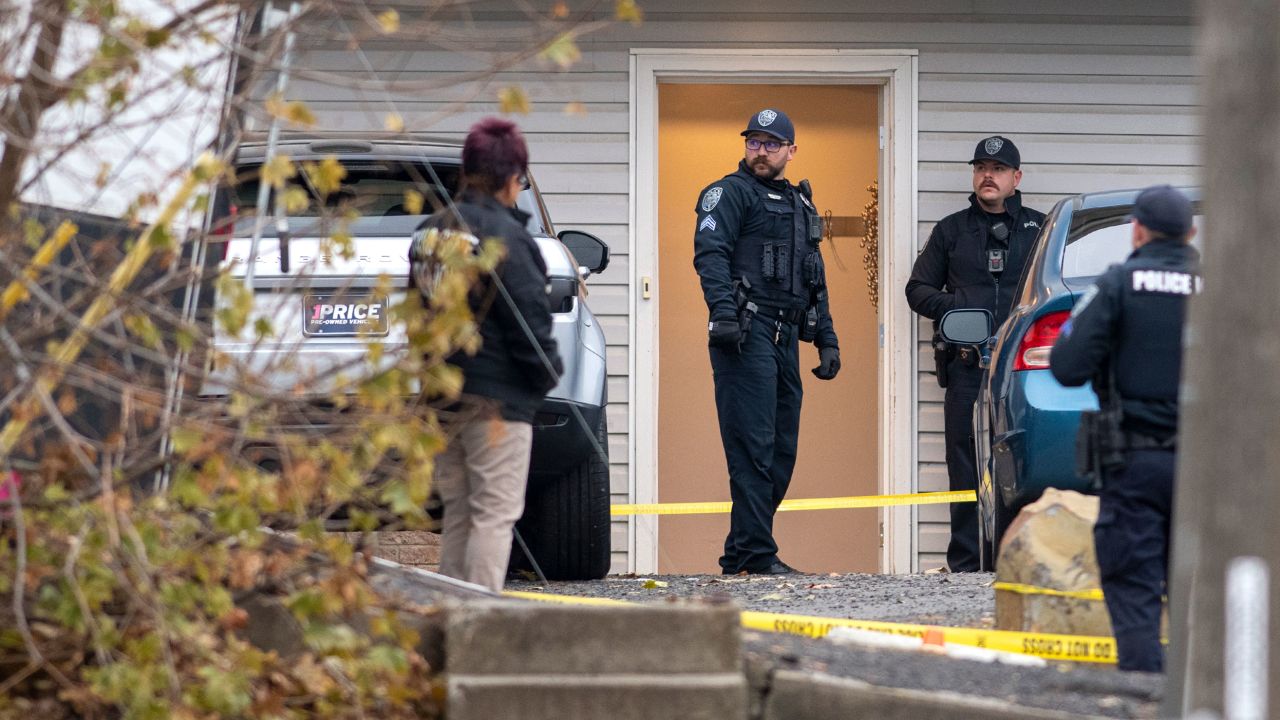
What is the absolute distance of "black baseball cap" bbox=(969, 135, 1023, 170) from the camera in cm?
941

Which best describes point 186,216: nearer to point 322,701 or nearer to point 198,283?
point 198,283

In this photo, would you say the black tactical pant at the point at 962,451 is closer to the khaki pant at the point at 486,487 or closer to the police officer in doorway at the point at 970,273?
the police officer in doorway at the point at 970,273

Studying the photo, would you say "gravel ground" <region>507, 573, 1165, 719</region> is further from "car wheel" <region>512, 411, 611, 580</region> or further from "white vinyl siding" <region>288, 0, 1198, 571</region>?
"white vinyl siding" <region>288, 0, 1198, 571</region>

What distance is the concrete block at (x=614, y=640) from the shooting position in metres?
4.12

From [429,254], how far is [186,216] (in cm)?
74

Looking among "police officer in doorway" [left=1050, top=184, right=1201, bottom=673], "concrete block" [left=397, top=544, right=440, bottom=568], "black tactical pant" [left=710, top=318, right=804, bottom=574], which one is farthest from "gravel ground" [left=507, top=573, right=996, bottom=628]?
"concrete block" [left=397, top=544, right=440, bottom=568]

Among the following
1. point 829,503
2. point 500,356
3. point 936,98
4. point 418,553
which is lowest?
point 418,553

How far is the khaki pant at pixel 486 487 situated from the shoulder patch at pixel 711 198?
2.91 m

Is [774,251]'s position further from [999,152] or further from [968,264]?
[999,152]

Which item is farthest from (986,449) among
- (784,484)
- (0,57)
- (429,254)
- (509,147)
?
(0,57)

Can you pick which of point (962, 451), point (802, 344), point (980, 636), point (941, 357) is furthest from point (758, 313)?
point (802, 344)

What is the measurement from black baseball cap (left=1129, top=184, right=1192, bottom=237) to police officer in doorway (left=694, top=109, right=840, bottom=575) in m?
3.08

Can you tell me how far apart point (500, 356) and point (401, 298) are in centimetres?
37

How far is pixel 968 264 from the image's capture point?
936 cm
